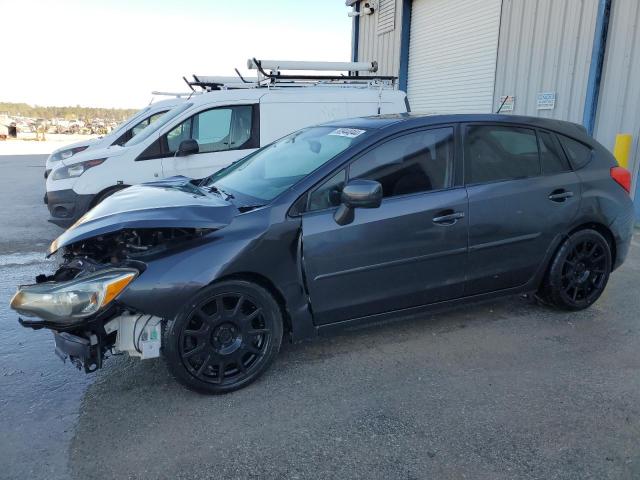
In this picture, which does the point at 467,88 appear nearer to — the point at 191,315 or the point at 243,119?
the point at 243,119

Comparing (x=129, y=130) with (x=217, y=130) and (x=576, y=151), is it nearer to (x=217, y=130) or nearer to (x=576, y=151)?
(x=217, y=130)

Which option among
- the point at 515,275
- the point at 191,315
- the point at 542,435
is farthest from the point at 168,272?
the point at 515,275

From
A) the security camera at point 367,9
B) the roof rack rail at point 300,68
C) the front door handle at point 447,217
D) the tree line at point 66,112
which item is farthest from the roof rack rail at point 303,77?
the tree line at point 66,112

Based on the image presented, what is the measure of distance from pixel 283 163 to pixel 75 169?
3969mm

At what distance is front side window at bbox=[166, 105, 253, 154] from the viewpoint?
6.68 m

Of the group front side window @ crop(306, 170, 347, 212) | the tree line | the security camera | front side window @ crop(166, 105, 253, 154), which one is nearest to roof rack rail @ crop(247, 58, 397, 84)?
front side window @ crop(166, 105, 253, 154)

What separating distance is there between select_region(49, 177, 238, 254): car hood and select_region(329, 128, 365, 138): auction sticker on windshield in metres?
0.95

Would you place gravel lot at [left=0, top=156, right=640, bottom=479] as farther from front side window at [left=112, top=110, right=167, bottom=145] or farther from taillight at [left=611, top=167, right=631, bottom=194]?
front side window at [left=112, top=110, right=167, bottom=145]

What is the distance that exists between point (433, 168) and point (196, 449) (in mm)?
2235

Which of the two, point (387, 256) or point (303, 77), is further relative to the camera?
point (303, 77)

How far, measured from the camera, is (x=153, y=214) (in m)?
2.83

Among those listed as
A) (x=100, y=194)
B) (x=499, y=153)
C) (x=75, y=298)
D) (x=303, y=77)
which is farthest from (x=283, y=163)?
(x=303, y=77)

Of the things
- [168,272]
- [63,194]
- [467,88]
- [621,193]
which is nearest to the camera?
[168,272]

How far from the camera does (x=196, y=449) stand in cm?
247
